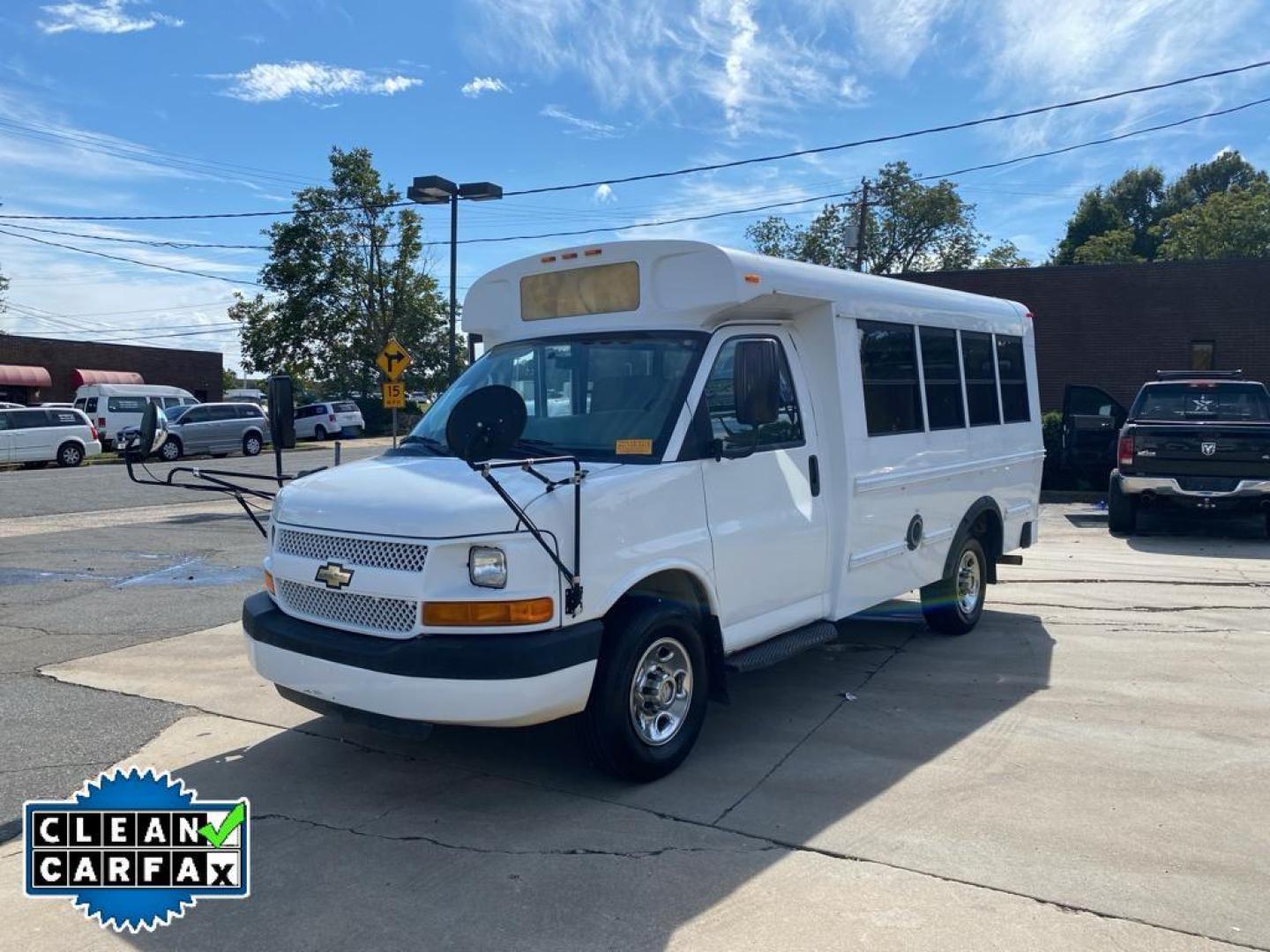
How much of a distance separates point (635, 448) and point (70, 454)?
27.7 m

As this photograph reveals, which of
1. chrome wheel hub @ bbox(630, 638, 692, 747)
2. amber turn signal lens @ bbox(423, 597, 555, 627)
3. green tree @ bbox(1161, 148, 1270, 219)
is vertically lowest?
chrome wheel hub @ bbox(630, 638, 692, 747)

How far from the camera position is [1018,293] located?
2508 centimetres

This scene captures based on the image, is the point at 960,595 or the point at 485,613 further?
the point at 960,595

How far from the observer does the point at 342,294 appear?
4781cm

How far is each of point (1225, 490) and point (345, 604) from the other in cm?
1153

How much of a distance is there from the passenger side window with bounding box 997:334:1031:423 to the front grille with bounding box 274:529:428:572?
5398mm

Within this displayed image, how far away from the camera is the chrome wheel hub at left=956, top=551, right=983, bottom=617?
752cm

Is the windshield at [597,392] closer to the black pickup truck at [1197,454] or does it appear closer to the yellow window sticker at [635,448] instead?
the yellow window sticker at [635,448]

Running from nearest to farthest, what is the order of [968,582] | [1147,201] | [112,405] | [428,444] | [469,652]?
1. [469,652]
2. [428,444]
3. [968,582]
4. [112,405]
5. [1147,201]

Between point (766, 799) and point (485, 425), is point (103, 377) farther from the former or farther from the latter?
point (766, 799)

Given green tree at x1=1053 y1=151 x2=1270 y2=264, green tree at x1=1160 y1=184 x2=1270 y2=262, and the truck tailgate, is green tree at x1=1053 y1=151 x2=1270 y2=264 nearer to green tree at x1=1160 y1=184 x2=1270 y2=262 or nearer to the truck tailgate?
green tree at x1=1160 y1=184 x2=1270 y2=262

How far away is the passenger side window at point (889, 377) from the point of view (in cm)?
599

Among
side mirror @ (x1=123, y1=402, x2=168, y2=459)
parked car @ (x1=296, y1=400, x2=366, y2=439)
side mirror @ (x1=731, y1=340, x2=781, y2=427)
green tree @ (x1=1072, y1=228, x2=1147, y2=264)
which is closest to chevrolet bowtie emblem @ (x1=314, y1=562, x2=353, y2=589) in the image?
side mirror @ (x1=123, y1=402, x2=168, y2=459)

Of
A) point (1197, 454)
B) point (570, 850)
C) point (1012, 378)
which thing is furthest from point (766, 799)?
point (1197, 454)
